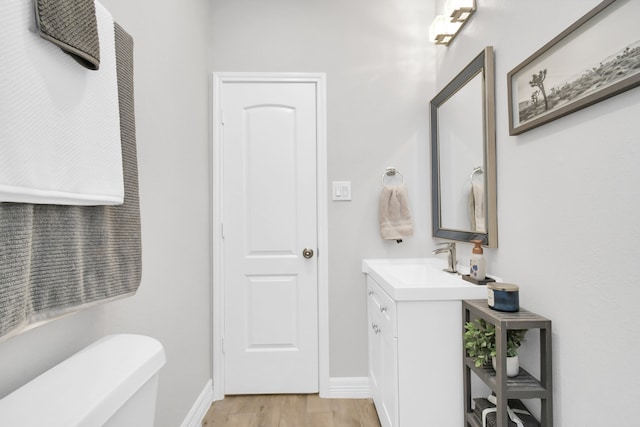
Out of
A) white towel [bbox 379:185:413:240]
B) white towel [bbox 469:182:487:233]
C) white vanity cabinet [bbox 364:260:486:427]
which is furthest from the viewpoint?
white towel [bbox 379:185:413:240]

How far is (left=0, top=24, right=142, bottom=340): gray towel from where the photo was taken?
1.87ft

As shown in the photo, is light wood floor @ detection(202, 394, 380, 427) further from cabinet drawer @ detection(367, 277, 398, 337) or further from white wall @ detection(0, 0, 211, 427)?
cabinet drawer @ detection(367, 277, 398, 337)

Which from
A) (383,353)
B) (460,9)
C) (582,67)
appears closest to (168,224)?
(383,353)

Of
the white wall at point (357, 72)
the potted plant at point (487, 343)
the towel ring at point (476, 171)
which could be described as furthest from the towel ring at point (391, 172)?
the potted plant at point (487, 343)

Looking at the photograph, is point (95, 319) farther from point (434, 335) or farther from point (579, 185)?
point (579, 185)

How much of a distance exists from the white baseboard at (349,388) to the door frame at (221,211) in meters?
0.04

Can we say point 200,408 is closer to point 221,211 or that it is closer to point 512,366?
point 221,211

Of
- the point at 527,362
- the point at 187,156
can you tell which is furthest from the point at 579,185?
the point at 187,156

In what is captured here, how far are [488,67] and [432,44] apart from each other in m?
0.83

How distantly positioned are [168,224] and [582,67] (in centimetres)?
160

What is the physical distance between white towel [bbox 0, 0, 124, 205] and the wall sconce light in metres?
1.56

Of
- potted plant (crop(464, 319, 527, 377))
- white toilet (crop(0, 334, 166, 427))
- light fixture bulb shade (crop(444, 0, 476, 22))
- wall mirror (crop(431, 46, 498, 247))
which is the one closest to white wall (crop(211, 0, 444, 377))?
wall mirror (crop(431, 46, 498, 247))

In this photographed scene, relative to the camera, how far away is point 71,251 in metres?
0.72

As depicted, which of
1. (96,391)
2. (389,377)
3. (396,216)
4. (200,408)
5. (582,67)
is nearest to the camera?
(96,391)
